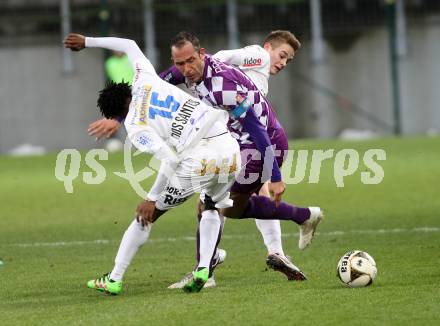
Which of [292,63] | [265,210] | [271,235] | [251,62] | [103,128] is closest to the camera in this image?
[103,128]

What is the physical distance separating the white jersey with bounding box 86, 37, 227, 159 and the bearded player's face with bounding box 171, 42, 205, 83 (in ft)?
0.51

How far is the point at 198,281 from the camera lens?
8.03 meters

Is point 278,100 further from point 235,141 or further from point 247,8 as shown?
point 235,141

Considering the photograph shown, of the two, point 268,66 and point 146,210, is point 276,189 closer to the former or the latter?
point 146,210

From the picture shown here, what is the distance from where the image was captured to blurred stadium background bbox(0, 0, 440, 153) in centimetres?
2594

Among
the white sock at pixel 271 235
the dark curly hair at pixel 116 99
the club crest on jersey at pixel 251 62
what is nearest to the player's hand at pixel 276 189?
the white sock at pixel 271 235

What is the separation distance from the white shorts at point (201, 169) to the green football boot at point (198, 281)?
19.7 inches

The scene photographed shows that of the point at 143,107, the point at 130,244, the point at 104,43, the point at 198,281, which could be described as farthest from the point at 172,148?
the point at 104,43

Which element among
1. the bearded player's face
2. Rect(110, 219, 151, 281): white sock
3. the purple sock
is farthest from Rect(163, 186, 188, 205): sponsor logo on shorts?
the purple sock

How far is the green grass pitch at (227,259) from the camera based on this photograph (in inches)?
278

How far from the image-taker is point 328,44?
26641 mm

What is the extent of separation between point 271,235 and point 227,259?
1042mm

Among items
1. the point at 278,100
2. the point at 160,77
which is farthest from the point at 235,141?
the point at 278,100

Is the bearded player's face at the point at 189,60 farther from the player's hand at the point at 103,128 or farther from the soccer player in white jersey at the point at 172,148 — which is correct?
the player's hand at the point at 103,128
